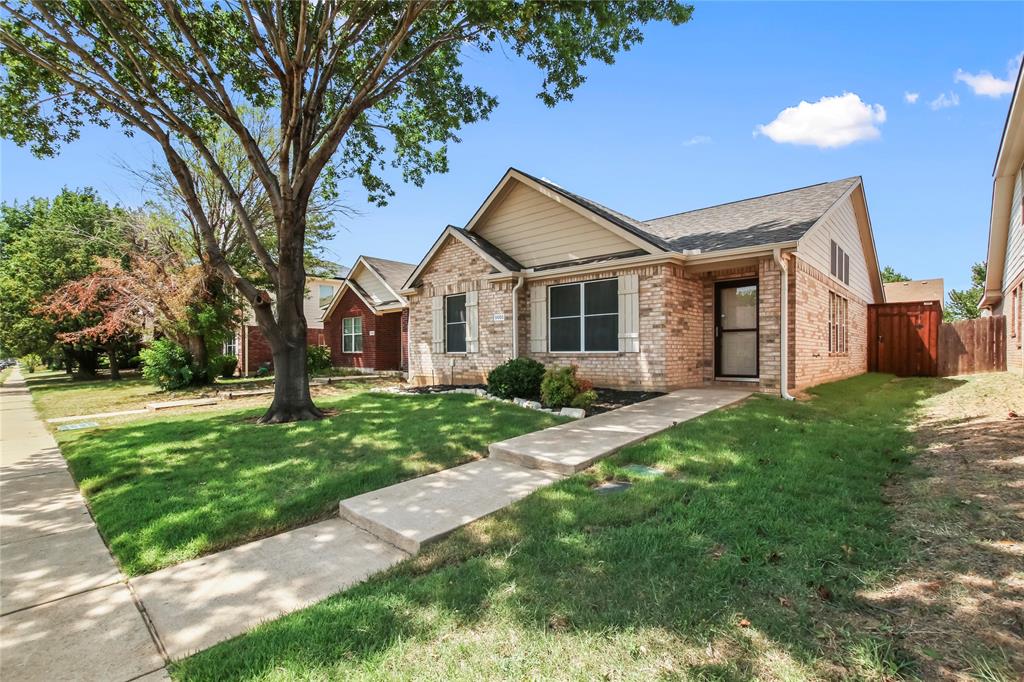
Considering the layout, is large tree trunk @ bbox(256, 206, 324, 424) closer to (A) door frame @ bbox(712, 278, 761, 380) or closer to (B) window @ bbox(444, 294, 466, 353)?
(B) window @ bbox(444, 294, 466, 353)

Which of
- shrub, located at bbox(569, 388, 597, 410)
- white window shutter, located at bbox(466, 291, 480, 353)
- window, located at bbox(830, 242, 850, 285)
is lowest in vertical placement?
shrub, located at bbox(569, 388, 597, 410)

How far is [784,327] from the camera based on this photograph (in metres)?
8.91

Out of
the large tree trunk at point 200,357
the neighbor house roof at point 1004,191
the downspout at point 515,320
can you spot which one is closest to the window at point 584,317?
the downspout at point 515,320

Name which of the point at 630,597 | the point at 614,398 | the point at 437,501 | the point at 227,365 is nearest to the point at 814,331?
the point at 614,398

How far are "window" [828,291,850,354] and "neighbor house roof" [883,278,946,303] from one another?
16838 mm

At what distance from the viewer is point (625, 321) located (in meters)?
10.1

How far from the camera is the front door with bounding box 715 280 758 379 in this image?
407 inches

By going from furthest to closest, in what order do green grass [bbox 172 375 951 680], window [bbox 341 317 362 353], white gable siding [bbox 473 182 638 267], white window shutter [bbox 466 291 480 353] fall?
window [bbox 341 317 362 353], white window shutter [bbox 466 291 480 353], white gable siding [bbox 473 182 638 267], green grass [bbox 172 375 951 680]

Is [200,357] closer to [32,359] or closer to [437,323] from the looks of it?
[437,323]

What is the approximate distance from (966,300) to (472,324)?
5841cm

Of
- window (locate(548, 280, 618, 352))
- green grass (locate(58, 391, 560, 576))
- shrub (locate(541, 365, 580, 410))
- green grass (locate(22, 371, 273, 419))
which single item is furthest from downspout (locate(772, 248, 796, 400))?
green grass (locate(22, 371, 273, 419))

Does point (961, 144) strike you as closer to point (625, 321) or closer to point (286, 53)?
point (625, 321)

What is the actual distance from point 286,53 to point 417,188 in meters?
4.27

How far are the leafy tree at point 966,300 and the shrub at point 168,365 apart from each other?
59.5 m
